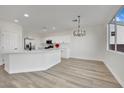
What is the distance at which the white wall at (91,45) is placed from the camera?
746cm

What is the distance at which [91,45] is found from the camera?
802 cm

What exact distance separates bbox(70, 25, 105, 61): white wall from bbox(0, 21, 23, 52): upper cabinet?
4.36 metres

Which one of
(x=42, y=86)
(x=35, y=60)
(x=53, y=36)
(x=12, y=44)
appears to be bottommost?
(x=42, y=86)

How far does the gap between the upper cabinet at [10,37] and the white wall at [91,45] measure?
14.3 ft

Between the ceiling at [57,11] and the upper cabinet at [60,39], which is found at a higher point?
the ceiling at [57,11]

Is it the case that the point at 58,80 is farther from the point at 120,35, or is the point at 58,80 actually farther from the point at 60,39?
the point at 60,39

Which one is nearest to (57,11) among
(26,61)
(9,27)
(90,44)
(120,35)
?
(26,61)

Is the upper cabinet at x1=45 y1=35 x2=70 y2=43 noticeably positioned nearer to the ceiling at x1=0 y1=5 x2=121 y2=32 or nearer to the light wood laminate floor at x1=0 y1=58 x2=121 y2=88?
the ceiling at x1=0 y1=5 x2=121 y2=32

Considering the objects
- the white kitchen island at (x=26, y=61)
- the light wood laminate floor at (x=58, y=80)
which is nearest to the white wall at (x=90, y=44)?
the light wood laminate floor at (x=58, y=80)

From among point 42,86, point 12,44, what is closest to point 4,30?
point 12,44

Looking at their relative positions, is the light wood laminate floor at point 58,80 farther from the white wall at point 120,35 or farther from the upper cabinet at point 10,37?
the upper cabinet at point 10,37
